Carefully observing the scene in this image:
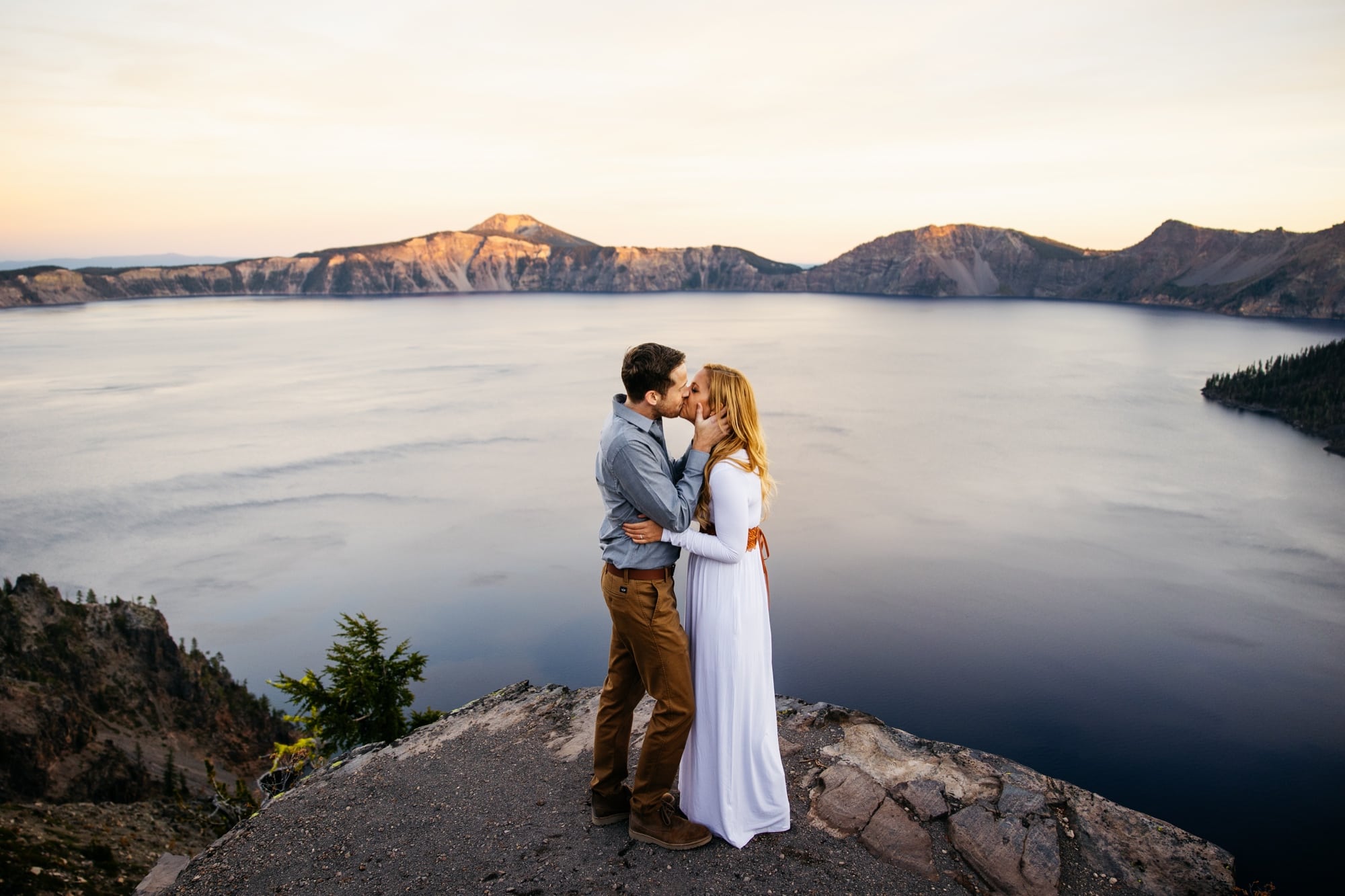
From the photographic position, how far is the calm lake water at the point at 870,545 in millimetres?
16859

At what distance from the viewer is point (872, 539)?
90.4ft

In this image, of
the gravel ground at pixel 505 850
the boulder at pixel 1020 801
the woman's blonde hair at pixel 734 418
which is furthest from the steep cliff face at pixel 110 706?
the boulder at pixel 1020 801

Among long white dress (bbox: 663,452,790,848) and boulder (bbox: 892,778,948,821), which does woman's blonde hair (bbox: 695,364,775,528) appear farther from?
boulder (bbox: 892,778,948,821)

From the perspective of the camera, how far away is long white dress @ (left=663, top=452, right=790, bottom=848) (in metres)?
4.34

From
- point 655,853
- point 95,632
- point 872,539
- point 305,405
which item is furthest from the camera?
point 305,405

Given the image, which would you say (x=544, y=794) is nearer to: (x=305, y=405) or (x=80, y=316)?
(x=305, y=405)

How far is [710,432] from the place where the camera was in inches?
171

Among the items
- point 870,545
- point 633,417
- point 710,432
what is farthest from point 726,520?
point 870,545

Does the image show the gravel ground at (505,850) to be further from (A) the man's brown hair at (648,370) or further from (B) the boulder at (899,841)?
(A) the man's brown hair at (648,370)

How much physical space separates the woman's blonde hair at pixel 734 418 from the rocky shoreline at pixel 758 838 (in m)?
2.41

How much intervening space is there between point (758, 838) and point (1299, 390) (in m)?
71.7

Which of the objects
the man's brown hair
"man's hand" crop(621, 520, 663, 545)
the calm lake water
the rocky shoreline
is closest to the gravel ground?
the rocky shoreline

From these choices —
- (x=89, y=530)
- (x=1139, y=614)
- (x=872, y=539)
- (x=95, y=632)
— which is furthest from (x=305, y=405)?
(x=1139, y=614)

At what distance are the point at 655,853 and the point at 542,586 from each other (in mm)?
20777
